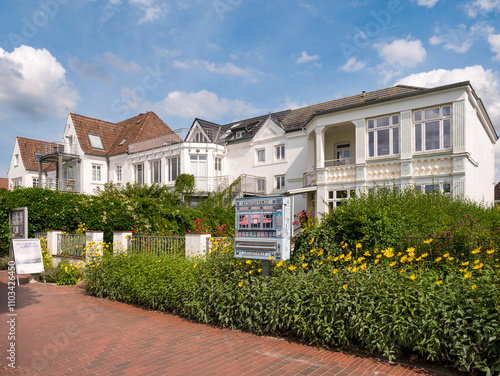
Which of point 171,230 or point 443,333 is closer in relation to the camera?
point 443,333

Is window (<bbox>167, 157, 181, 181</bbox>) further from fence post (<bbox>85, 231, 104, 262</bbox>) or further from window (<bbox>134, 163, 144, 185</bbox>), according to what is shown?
fence post (<bbox>85, 231, 104, 262</bbox>)

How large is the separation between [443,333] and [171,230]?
45.3 feet

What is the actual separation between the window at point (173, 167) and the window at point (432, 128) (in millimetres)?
17879

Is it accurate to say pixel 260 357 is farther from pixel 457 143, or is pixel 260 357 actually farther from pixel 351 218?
pixel 457 143

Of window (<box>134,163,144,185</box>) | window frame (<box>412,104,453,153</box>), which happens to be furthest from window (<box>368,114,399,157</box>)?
window (<box>134,163,144,185</box>)

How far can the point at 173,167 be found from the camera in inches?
1161

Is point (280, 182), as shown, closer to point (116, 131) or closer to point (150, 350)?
point (116, 131)

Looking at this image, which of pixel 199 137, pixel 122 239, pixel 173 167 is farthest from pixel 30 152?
pixel 122 239

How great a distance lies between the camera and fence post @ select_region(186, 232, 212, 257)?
29.9 feet

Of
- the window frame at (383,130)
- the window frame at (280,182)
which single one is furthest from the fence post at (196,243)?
the window frame at (280,182)

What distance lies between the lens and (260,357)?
17.5ft

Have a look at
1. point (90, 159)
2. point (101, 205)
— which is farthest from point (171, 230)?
point (90, 159)

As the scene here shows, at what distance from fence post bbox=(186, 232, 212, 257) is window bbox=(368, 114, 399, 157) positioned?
1260 cm

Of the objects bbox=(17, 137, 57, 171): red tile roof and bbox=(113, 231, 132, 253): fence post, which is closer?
bbox=(113, 231, 132, 253): fence post
